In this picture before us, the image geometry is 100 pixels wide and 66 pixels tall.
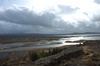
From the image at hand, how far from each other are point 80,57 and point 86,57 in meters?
1.07

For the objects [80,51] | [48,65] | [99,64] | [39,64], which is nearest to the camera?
[99,64]

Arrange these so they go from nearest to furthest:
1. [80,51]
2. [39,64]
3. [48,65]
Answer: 1. [48,65]
2. [39,64]
3. [80,51]

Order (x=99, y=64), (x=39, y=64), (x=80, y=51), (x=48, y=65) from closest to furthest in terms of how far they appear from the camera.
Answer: (x=99, y=64) < (x=48, y=65) < (x=39, y=64) < (x=80, y=51)

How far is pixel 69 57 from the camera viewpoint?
3073 centimetres

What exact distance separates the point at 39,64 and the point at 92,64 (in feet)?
28.9

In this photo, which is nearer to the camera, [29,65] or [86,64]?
[86,64]

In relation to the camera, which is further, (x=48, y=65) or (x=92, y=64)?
(x=48, y=65)

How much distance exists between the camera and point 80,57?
3067 cm

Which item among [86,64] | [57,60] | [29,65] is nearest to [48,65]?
[57,60]

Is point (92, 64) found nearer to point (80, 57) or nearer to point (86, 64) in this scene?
point (86, 64)

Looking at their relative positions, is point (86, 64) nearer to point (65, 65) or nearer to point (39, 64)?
point (65, 65)

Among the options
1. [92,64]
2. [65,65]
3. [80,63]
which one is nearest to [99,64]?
[92,64]

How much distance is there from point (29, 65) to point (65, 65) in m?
7.27

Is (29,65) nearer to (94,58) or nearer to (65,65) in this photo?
(65,65)
